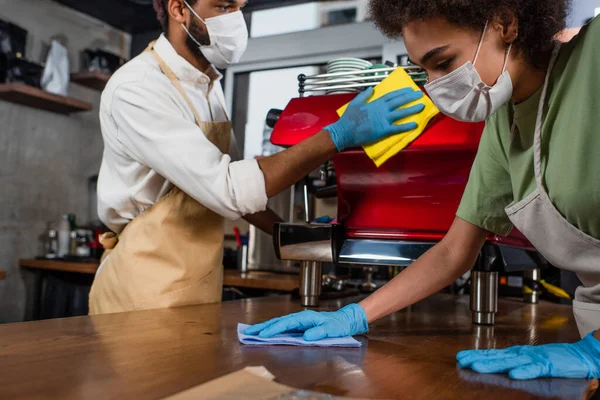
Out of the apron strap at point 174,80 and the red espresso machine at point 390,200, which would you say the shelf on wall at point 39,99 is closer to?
the apron strap at point 174,80

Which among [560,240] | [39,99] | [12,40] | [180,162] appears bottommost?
[560,240]

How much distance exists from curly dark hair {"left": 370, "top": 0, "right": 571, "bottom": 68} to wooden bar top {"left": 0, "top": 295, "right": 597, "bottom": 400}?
1.85 ft

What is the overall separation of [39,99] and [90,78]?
417 millimetres

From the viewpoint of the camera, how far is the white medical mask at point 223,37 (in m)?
1.75

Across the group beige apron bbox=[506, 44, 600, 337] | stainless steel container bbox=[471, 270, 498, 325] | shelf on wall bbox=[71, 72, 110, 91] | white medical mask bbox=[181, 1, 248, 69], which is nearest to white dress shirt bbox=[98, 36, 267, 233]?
white medical mask bbox=[181, 1, 248, 69]

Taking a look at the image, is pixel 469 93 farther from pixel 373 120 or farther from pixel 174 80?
pixel 174 80

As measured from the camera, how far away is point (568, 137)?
0.90 meters

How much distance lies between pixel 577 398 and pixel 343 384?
0.31 metres

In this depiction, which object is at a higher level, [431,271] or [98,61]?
[98,61]

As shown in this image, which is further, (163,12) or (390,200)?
(163,12)

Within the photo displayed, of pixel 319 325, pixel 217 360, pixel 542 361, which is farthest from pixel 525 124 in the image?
pixel 217 360

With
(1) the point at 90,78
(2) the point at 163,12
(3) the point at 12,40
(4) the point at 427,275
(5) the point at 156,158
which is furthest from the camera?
(1) the point at 90,78

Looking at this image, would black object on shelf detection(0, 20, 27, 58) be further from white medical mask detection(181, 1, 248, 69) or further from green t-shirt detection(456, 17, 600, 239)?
green t-shirt detection(456, 17, 600, 239)

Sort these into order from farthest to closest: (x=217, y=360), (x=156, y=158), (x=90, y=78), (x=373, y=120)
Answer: (x=90, y=78)
(x=156, y=158)
(x=373, y=120)
(x=217, y=360)
